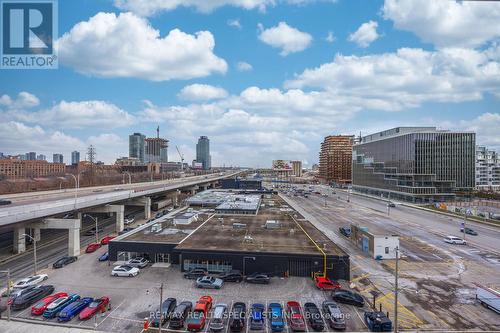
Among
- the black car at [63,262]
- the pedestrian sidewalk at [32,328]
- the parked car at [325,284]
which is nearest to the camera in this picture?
the pedestrian sidewalk at [32,328]

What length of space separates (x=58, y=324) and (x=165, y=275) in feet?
38.8

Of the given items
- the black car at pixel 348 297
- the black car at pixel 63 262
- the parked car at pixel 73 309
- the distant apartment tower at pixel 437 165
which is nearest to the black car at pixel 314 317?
the black car at pixel 348 297

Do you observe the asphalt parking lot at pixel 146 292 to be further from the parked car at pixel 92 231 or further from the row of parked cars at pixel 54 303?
the parked car at pixel 92 231

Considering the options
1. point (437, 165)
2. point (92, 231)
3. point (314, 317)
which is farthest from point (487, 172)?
point (92, 231)

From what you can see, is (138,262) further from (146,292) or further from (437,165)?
(437,165)

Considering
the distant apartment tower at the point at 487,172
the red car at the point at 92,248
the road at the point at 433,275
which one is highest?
the distant apartment tower at the point at 487,172

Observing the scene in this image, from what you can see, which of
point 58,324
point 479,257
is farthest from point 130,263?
point 479,257

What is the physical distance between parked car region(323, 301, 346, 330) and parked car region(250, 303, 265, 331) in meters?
5.32

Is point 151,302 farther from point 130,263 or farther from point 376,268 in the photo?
point 376,268

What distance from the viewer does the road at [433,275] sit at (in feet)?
82.4

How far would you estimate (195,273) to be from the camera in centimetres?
3341

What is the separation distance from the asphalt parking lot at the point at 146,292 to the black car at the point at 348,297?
561 mm

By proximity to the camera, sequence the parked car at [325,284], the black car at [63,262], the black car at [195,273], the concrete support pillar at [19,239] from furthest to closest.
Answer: the concrete support pillar at [19,239] → the black car at [63,262] → the black car at [195,273] → the parked car at [325,284]

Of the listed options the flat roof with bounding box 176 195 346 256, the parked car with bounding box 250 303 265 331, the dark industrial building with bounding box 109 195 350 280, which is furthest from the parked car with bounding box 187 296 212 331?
the flat roof with bounding box 176 195 346 256
